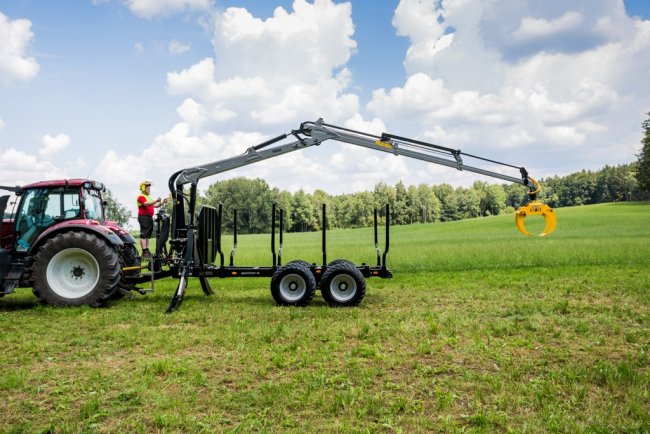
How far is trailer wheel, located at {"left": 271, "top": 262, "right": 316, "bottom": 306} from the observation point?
10.4 m

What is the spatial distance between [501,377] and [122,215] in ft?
169

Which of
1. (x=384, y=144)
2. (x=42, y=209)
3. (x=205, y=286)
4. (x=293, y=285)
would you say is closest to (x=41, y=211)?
(x=42, y=209)

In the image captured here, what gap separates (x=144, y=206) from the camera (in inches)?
506

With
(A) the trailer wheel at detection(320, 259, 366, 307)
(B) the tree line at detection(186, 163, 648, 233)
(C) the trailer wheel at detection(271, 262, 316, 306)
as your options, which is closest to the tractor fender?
(C) the trailer wheel at detection(271, 262, 316, 306)

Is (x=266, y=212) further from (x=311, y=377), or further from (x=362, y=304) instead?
(x=311, y=377)

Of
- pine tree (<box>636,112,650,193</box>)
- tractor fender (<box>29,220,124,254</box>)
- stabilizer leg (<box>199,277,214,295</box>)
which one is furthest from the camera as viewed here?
pine tree (<box>636,112,650,193</box>)

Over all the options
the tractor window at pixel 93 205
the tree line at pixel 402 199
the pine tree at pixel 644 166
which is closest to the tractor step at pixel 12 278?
the tractor window at pixel 93 205

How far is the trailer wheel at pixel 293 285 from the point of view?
10352 millimetres

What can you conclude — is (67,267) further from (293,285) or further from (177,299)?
(293,285)

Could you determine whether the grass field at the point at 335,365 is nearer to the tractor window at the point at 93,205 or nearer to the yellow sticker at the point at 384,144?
the tractor window at the point at 93,205

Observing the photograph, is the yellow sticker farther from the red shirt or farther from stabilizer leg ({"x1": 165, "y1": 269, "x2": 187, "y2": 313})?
the red shirt

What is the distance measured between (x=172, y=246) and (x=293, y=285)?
124 inches

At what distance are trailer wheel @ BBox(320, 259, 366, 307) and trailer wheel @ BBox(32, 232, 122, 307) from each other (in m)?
4.47

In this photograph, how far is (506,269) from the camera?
1747cm
